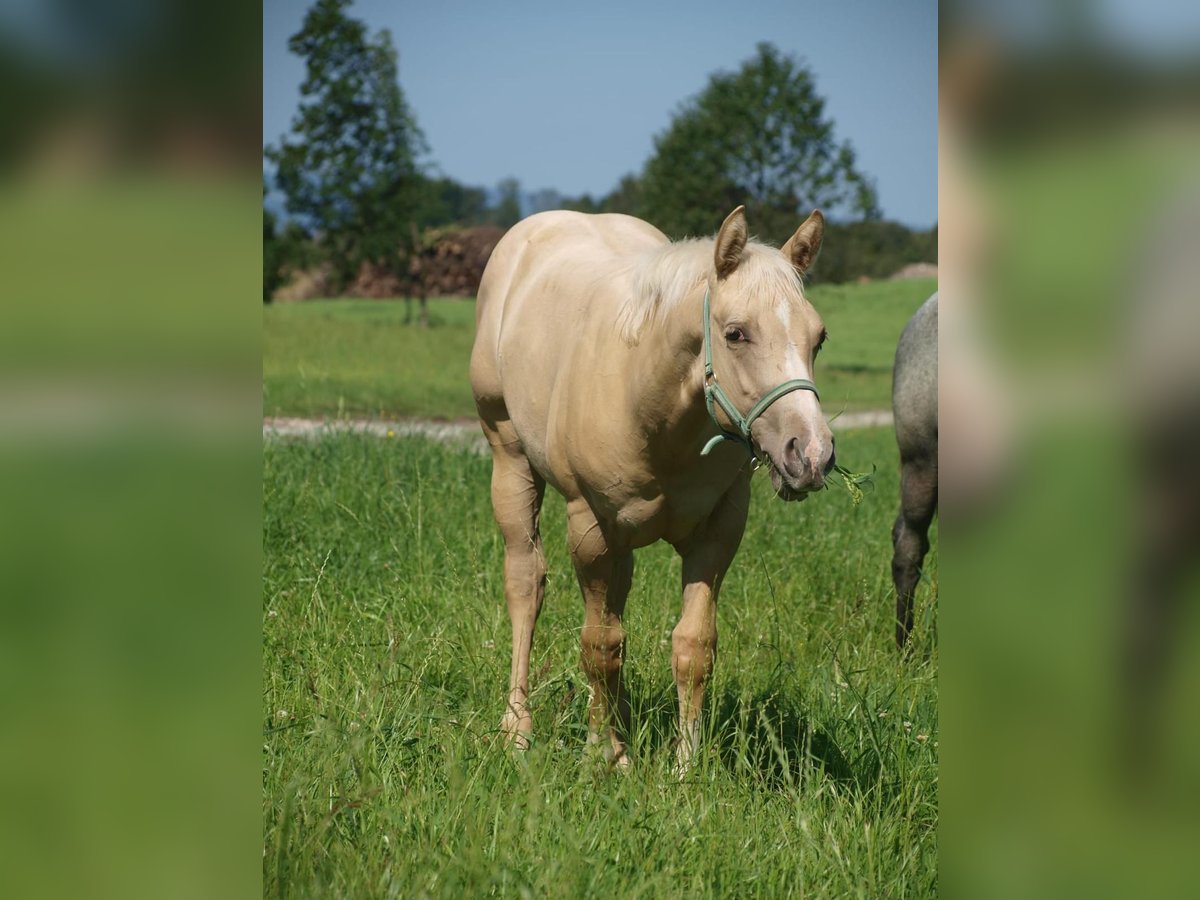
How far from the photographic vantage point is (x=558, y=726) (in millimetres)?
3279

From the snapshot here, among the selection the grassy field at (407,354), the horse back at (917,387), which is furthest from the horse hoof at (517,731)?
the grassy field at (407,354)

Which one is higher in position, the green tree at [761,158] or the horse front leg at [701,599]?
the green tree at [761,158]

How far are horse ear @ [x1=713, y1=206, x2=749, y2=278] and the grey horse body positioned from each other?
212 centimetres

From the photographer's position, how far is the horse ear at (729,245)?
2.65m

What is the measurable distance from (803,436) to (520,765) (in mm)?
1057

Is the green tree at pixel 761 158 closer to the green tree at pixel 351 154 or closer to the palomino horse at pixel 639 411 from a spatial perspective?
the green tree at pixel 351 154

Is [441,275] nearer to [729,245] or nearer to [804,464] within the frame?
[729,245]

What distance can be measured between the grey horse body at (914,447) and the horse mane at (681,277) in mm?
1945

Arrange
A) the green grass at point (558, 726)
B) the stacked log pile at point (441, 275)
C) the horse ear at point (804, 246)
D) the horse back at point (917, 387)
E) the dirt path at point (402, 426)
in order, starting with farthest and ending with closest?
→ the stacked log pile at point (441, 275)
the dirt path at point (402, 426)
the horse back at point (917, 387)
the horse ear at point (804, 246)
the green grass at point (558, 726)

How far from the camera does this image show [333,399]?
11.5 meters

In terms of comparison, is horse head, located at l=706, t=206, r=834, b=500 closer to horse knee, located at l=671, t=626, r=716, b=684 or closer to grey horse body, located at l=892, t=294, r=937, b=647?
horse knee, located at l=671, t=626, r=716, b=684
